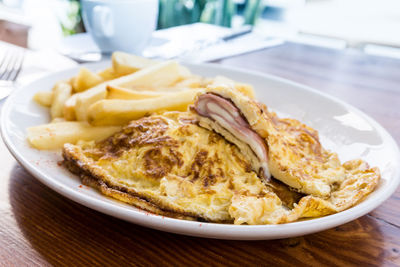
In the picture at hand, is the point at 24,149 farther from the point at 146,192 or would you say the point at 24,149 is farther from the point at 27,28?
the point at 27,28

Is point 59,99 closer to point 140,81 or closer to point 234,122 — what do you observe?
point 140,81

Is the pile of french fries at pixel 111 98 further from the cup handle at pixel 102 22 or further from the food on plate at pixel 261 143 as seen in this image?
the cup handle at pixel 102 22

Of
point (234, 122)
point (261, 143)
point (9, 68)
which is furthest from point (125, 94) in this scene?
point (9, 68)

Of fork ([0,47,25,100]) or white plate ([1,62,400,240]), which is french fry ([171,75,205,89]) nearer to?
white plate ([1,62,400,240])

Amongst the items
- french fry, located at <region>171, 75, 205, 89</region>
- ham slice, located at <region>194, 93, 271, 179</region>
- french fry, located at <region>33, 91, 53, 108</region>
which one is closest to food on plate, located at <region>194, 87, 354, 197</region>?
ham slice, located at <region>194, 93, 271, 179</region>

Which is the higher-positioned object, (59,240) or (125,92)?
(125,92)

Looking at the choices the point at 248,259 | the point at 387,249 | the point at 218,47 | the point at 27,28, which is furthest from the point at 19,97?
the point at 27,28
